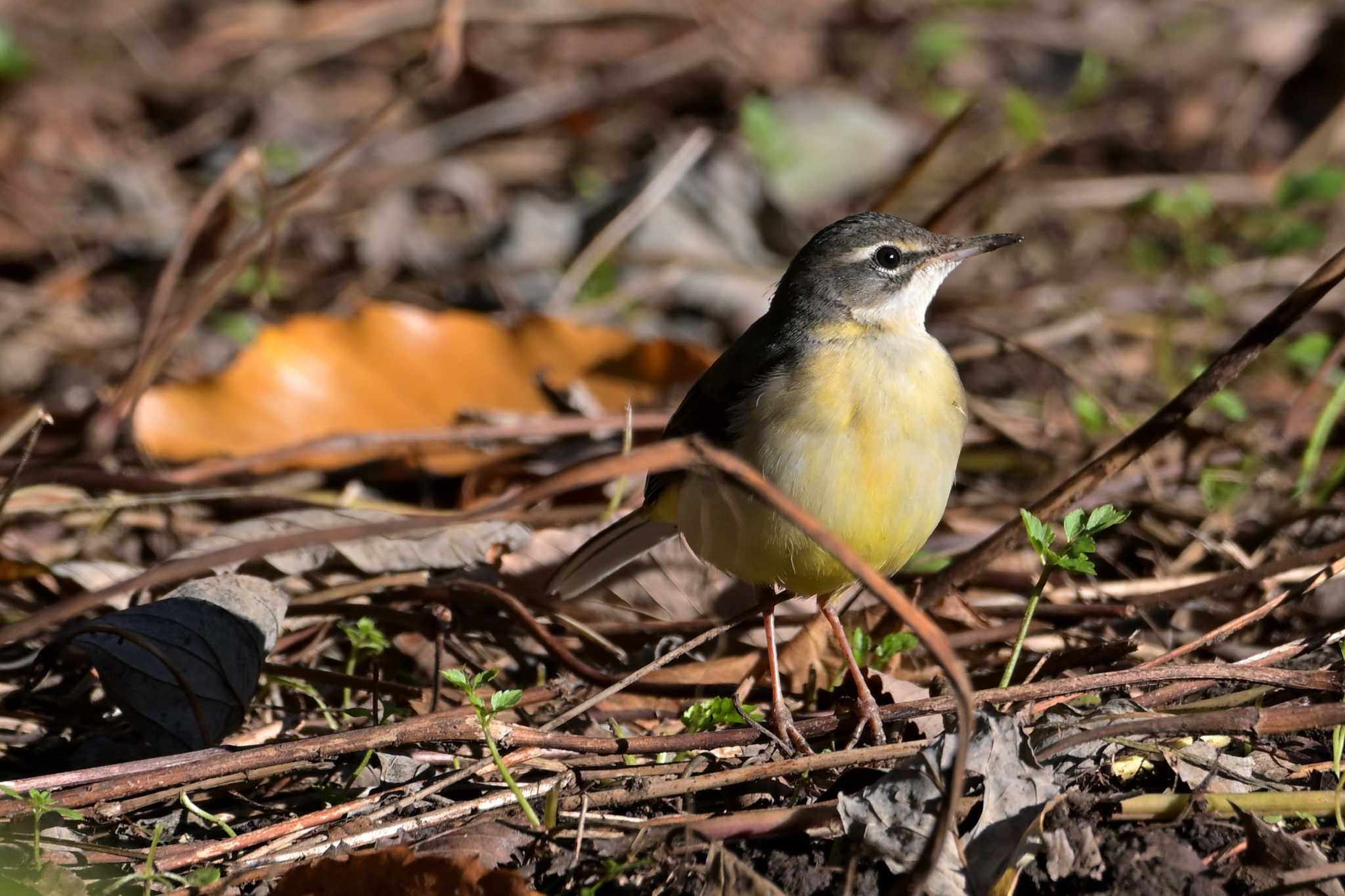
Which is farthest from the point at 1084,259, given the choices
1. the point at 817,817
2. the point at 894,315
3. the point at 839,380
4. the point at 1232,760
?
the point at 817,817

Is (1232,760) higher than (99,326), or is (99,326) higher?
(1232,760)

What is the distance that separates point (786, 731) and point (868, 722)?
0.87ft

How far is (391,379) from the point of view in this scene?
6699 millimetres

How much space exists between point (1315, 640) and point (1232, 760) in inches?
32.2

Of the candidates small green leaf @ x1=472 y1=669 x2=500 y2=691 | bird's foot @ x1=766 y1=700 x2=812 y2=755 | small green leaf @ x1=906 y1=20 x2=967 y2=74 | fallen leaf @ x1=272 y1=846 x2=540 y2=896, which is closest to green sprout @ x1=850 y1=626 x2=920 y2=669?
bird's foot @ x1=766 y1=700 x2=812 y2=755

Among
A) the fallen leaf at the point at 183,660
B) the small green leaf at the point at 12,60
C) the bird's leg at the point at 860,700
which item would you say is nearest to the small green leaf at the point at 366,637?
the fallen leaf at the point at 183,660

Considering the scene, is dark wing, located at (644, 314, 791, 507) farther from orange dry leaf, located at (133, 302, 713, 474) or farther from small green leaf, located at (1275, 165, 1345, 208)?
small green leaf, located at (1275, 165, 1345, 208)

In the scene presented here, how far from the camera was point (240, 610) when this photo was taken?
4.45 metres

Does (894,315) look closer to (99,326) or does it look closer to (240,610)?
(240,610)

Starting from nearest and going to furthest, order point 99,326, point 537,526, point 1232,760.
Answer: point 1232,760
point 537,526
point 99,326

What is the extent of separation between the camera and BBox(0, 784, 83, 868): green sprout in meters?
3.35

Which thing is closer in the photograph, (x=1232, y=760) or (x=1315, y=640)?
(x=1232, y=760)

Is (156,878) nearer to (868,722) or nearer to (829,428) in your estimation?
(868,722)

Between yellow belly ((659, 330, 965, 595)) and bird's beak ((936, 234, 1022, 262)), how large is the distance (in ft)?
2.13
